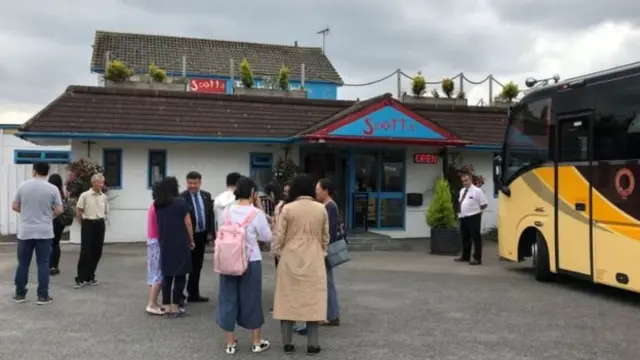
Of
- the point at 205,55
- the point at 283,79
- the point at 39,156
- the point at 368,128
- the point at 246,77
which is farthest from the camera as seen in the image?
the point at 205,55

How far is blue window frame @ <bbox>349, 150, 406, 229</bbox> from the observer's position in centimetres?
1680

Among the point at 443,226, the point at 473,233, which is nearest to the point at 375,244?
the point at 443,226

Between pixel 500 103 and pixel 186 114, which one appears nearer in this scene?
pixel 186 114

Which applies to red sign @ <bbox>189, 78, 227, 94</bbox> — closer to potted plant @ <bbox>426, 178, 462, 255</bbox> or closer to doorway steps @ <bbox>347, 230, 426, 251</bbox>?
doorway steps @ <bbox>347, 230, 426, 251</bbox>

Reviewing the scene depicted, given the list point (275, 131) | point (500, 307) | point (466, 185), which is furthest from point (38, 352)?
point (275, 131)

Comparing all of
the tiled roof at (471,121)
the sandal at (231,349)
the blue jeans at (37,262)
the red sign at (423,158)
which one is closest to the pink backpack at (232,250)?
the sandal at (231,349)

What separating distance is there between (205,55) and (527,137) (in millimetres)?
29695

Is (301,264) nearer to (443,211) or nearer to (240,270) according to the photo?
(240,270)

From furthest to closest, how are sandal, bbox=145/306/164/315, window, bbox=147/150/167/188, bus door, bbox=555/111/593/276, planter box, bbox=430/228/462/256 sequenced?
1. window, bbox=147/150/167/188
2. planter box, bbox=430/228/462/256
3. bus door, bbox=555/111/593/276
4. sandal, bbox=145/306/164/315

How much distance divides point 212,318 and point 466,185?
6.84m

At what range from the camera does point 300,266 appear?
19.0 ft

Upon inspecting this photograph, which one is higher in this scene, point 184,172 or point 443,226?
point 184,172

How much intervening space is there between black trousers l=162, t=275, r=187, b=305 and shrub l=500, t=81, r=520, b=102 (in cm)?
1592

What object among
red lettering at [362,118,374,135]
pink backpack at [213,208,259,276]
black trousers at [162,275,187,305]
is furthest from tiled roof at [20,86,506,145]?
pink backpack at [213,208,259,276]
